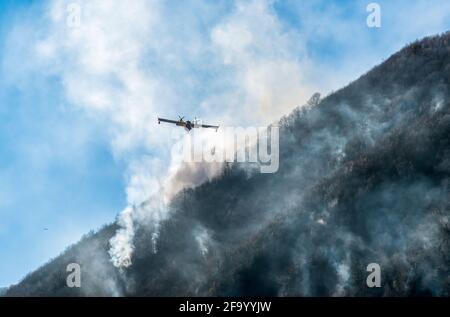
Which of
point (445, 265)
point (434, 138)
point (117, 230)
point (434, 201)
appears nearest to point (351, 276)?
point (445, 265)

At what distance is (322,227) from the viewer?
142m

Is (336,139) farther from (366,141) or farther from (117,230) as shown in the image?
(117,230)

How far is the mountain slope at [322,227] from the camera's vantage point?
12631 cm

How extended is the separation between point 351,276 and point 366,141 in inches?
2678

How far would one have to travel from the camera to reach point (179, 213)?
18850cm

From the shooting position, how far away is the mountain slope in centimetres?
12631

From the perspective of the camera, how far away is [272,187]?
188 metres

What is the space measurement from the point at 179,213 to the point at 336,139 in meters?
59.3
